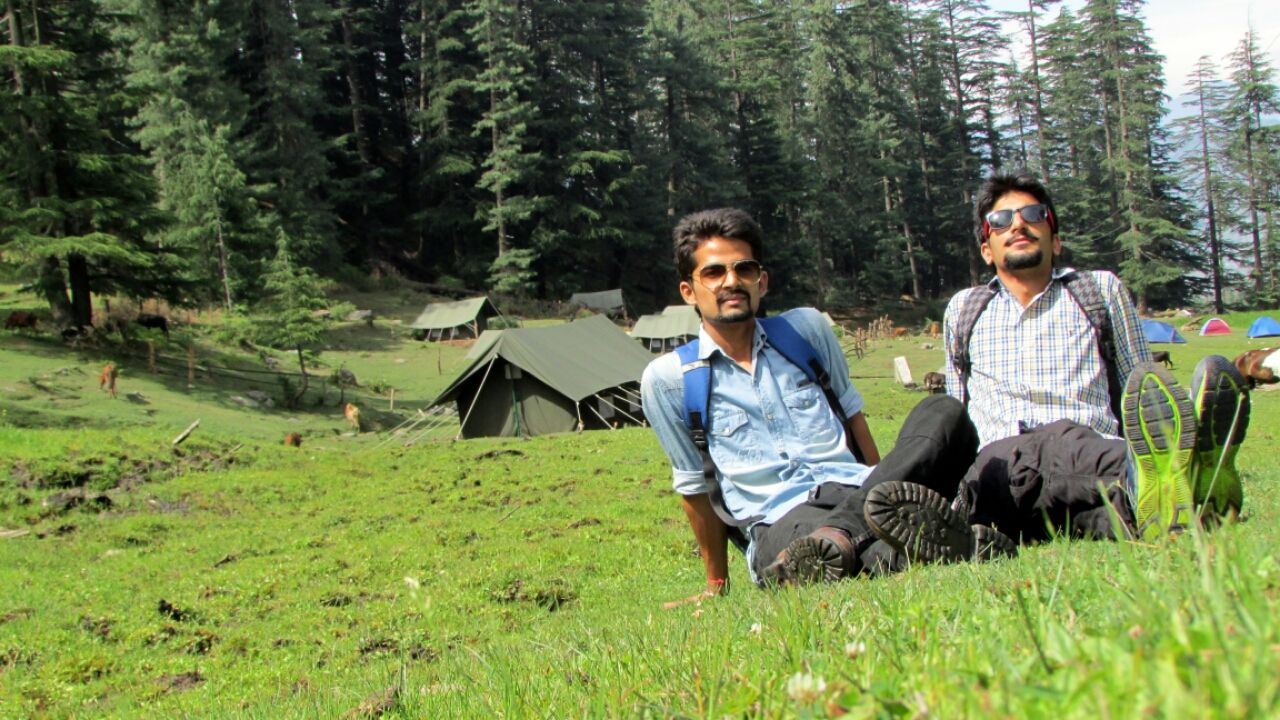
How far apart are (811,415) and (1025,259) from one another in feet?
4.29

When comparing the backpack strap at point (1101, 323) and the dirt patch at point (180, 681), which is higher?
the backpack strap at point (1101, 323)

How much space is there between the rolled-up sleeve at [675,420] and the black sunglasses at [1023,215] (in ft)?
5.50

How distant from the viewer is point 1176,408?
333cm

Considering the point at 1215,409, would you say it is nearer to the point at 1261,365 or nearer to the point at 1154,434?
the point at 1154,434

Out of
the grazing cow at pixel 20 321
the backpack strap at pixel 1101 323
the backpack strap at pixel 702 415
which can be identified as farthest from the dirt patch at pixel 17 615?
the grazing cow at pixel 20 321

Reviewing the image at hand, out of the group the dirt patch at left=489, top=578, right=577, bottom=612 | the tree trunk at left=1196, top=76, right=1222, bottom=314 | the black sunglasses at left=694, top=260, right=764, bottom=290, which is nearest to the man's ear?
the black sunglasses at left=694, top=260, right=764, bottom=290

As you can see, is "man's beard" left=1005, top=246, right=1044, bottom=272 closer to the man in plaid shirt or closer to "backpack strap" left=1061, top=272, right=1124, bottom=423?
the man in plaid shirt

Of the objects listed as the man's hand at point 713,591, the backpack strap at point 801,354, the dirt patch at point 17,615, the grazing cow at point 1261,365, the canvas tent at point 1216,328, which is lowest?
the canvas tent at point 1216,328

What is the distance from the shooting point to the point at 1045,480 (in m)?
4.20

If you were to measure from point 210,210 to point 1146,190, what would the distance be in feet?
172

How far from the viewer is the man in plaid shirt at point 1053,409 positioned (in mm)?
3352

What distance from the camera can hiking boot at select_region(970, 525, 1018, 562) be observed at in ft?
11.7

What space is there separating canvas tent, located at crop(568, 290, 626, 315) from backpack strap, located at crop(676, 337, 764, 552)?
143ft

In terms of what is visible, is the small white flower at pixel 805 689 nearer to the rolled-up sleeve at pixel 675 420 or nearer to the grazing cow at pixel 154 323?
the rolled-up sleeve at pixel 675 420
